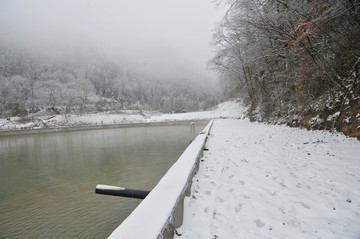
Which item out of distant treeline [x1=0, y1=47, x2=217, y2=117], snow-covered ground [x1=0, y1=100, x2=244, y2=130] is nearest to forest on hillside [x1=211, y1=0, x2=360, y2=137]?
snow-covered ground [x1=0, y1=100, x2=244, y2=130]

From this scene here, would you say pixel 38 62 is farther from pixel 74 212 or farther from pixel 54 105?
pixel 74 212

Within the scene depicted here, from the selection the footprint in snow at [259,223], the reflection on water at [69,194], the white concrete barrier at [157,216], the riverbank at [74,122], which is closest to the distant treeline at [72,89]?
the riverbank at [74,122]

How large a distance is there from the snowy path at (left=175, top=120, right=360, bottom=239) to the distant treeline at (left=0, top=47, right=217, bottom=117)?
65208 mm

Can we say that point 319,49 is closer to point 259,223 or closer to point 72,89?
point 259,223

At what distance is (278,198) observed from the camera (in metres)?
2.49

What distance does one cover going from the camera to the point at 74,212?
4352 millimetres

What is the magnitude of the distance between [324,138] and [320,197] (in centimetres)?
444

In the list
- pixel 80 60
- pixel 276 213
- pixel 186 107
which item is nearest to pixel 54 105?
pixel 186 107

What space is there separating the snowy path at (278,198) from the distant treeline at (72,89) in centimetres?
6521

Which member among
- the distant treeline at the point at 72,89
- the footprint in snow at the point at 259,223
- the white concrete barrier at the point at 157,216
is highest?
the distant treeline at the point at 72,89

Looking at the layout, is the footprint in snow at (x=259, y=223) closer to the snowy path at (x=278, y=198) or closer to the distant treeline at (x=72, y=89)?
the snowy path at (x=278, y=198)

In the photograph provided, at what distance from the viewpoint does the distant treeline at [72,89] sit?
61469 mm

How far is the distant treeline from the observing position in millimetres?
61469

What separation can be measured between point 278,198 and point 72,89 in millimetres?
97820
